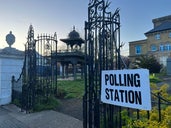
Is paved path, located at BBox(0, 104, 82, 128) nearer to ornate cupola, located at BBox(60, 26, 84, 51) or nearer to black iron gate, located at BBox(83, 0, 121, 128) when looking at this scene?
black iron gate, located at BBox(83, 0, 121, 128)

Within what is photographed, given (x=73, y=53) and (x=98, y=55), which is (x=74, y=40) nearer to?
(x=73, y=53)

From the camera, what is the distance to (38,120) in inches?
268

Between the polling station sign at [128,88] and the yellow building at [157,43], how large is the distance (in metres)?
36.1

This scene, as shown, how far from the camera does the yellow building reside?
3878 centimetres

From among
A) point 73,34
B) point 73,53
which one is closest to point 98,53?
point 73,53

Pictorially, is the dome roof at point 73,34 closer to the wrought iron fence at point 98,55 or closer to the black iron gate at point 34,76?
the black iron gate at point 34,76

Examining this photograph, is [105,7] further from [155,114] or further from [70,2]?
[70,2]

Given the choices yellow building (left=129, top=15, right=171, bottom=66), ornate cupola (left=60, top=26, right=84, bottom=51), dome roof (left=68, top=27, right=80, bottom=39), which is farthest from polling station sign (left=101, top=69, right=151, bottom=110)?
yellow building (left=129, top=15, right=171, bottom=66)

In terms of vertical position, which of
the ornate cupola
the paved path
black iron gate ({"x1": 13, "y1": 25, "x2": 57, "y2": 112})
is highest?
the ornate cupola

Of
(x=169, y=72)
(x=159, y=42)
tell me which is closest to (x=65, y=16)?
(x=169, y=72)

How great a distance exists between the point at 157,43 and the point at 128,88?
39.9 meters

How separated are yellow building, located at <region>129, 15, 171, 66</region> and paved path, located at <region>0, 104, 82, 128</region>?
110ft

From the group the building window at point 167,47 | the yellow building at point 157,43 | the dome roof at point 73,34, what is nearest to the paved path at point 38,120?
the dome roof at point 73,34

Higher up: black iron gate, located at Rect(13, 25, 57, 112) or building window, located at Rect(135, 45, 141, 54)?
building window, located at Rect(135, 45, 141, 54)
